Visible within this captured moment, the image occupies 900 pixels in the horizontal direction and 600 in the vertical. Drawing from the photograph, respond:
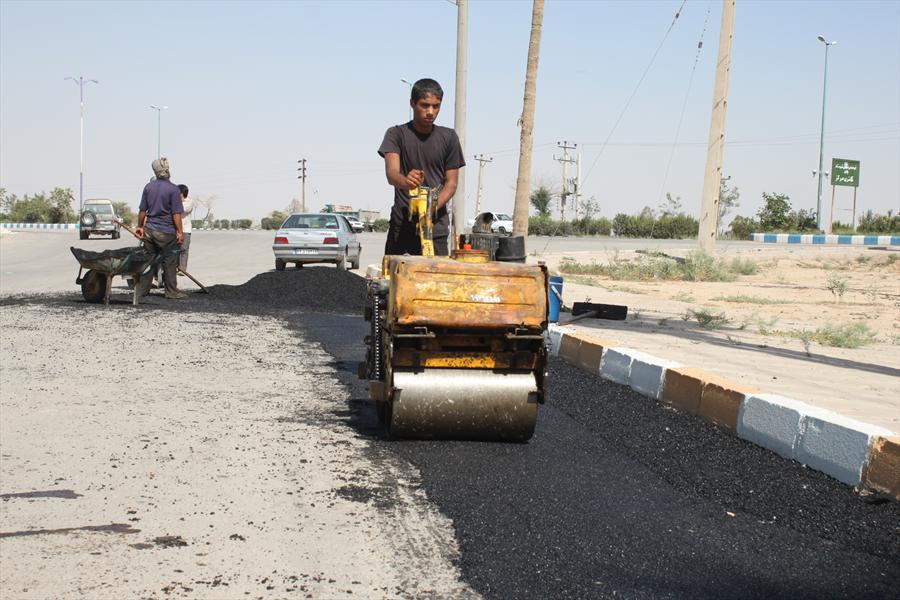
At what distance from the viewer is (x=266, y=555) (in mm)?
3932

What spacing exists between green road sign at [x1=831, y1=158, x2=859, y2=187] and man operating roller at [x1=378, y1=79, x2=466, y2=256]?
58.1 m

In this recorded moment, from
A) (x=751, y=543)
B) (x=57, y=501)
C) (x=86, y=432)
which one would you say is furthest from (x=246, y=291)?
(x=751, y=543)

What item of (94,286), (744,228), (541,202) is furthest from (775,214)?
(94,286)

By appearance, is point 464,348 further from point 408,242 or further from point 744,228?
point 744,228

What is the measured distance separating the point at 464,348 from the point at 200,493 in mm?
1679

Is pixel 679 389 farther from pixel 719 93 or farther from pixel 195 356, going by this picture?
pixel 719 93

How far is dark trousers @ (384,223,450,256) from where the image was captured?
6.66 m

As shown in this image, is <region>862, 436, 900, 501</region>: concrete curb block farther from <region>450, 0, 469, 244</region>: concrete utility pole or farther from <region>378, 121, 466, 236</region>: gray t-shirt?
<region>450, 0, 469, 244</region>: concrete utility pole

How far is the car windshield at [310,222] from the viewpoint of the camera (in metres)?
25.2

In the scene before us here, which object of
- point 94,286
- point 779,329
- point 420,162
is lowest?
point 779,329

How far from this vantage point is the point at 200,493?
188 inches

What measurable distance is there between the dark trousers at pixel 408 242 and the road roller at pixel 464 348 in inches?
30.8

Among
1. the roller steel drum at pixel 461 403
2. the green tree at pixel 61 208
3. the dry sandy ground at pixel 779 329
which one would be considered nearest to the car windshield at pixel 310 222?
the dry sandy ground at pixel 779 329

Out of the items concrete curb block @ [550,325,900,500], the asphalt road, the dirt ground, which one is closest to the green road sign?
the dirt ground
